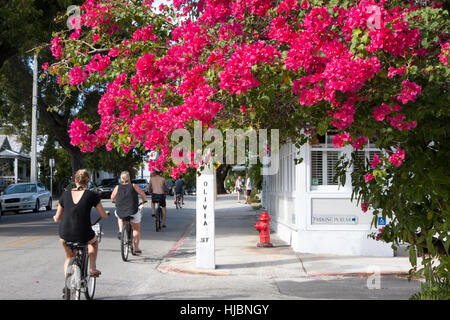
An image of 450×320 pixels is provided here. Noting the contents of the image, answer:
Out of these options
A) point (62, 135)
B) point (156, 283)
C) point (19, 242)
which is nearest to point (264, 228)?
point (156, 283)

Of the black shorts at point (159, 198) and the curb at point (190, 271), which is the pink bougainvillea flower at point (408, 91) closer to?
the curb at point (190, 271)

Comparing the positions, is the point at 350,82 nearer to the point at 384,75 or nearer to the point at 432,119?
the point at 384,75

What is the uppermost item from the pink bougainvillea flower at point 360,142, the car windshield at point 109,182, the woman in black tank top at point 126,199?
the pink bougainvillea flower at point 360,142

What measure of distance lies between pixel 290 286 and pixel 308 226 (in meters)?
4.16

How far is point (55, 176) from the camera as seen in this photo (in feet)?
181

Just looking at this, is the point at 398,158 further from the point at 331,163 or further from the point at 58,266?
the point at 331,163

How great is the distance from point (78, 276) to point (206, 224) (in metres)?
4.43

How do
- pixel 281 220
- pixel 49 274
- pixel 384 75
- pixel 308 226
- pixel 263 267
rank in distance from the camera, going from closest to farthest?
pixel 384 75 < pixel 49 274 < pixel 263 267 < pixel 308 226 < pixel 281 220

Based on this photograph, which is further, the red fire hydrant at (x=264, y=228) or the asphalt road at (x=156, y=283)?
the red fire hydrant at (x=264, y=228)

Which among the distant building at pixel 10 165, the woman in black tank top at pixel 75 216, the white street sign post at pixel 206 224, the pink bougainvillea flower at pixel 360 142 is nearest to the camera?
the pink bougainvillea flower at pixel 360 142

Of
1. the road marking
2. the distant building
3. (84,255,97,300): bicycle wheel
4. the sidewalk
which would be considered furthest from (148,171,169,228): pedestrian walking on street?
the distant building

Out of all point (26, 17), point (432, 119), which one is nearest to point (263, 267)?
point (432, 119)

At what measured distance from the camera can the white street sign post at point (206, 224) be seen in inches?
447

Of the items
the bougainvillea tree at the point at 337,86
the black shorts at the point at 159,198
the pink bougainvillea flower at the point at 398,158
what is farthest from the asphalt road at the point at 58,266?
the pink bougainvillea flower at the point at 398,158
